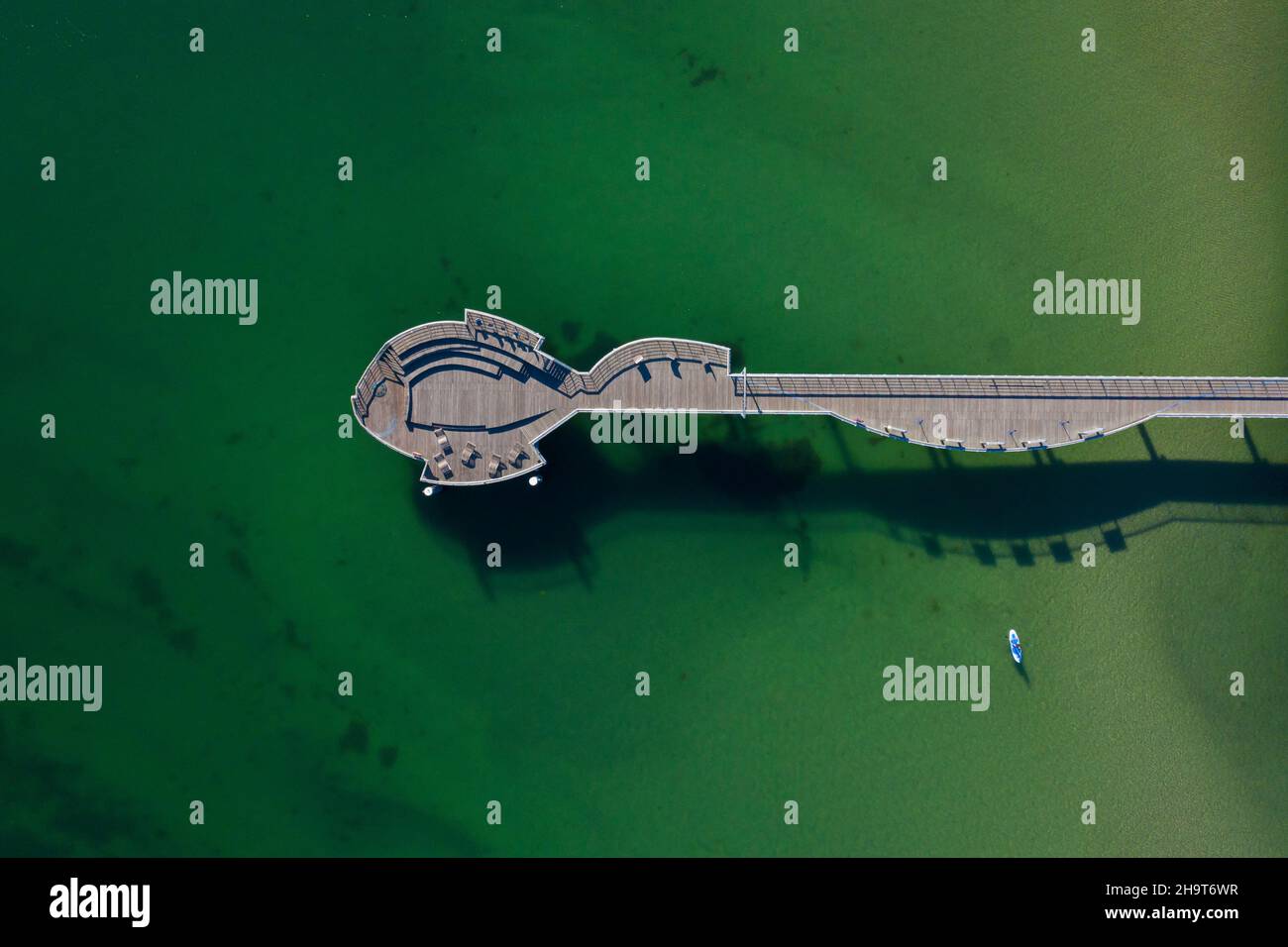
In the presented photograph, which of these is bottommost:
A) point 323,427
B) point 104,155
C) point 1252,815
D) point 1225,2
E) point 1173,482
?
point 1252,815

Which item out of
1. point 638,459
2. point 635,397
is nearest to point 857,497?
point 638,459

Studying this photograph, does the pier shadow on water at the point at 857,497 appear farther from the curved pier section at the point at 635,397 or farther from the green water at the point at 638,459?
the curved pier section at the point at 635,397

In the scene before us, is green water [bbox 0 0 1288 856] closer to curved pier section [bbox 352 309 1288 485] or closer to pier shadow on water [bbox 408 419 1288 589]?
pier shadow on water [bbox 408 419 1288 589]

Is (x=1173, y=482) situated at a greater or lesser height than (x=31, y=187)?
lesser

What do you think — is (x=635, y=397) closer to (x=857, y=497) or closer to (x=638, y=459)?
(x=638, y=459)

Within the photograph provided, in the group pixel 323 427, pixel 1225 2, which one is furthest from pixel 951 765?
pixel 1225 2

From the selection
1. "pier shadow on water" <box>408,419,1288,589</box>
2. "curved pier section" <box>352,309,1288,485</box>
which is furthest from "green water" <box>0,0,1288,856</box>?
"curved pier section" <box>352,309,1288,485</box>

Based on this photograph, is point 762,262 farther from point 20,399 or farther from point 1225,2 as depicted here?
point 20,399
